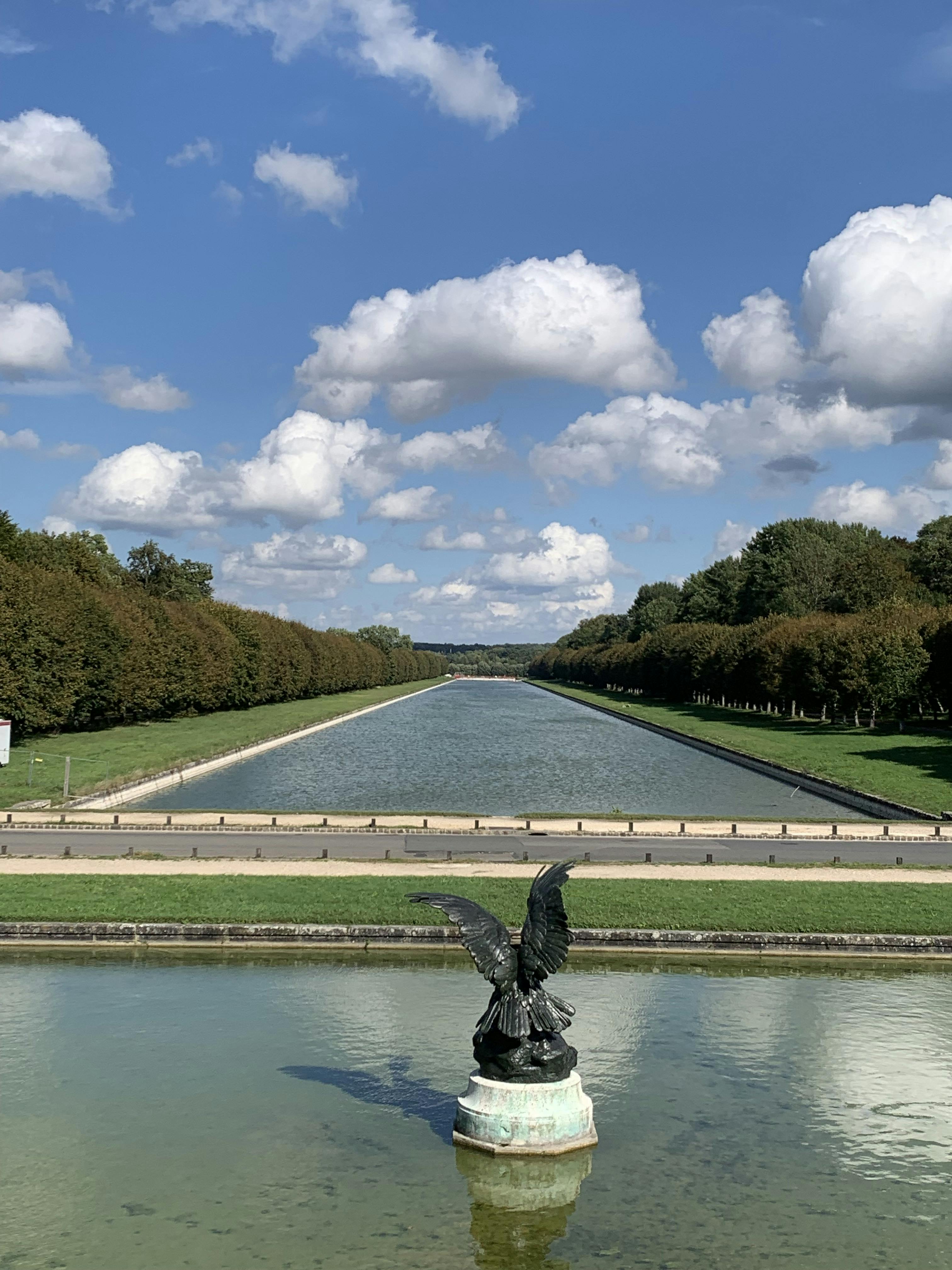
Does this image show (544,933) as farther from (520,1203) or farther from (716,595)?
(716,595)

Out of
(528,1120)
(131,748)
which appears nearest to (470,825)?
(528,1120)

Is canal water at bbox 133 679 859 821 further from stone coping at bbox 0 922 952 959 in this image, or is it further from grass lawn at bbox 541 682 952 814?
stone coping at bbox 0 922 952 959

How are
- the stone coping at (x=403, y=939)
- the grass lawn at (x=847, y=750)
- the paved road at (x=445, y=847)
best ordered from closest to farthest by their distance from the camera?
the stone coping at (x=403, y=939)
the paved road at (x=445, y=847)
the grass lawn at (x=847, y=750)

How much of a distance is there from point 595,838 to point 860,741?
146 ft

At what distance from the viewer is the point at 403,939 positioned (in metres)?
22.6

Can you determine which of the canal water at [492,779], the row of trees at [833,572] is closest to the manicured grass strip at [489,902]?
the canal water at [492,779]

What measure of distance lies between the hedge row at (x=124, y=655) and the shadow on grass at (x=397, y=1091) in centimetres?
4942

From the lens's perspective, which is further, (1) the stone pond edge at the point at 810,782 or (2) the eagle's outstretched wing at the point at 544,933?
(1) the stone pond edge at the point at 810,782

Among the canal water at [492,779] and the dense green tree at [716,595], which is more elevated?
the dense green tree at [716,595]

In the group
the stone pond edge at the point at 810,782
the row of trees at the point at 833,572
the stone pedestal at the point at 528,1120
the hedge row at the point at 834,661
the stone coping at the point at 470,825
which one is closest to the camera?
the stone pedestal at the point at 528,1120

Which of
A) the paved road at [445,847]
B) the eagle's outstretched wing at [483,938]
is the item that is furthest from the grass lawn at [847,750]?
the eagle's outstretched wing at [483,938]

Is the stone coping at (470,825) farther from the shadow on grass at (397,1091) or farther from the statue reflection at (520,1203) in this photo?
the statue reflection at (520,1203)

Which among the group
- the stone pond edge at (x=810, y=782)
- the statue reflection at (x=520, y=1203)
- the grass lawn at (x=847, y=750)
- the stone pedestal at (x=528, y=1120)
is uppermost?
the grass lawn at (x=847, y=750)

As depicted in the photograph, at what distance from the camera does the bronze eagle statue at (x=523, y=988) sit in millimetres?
13648
